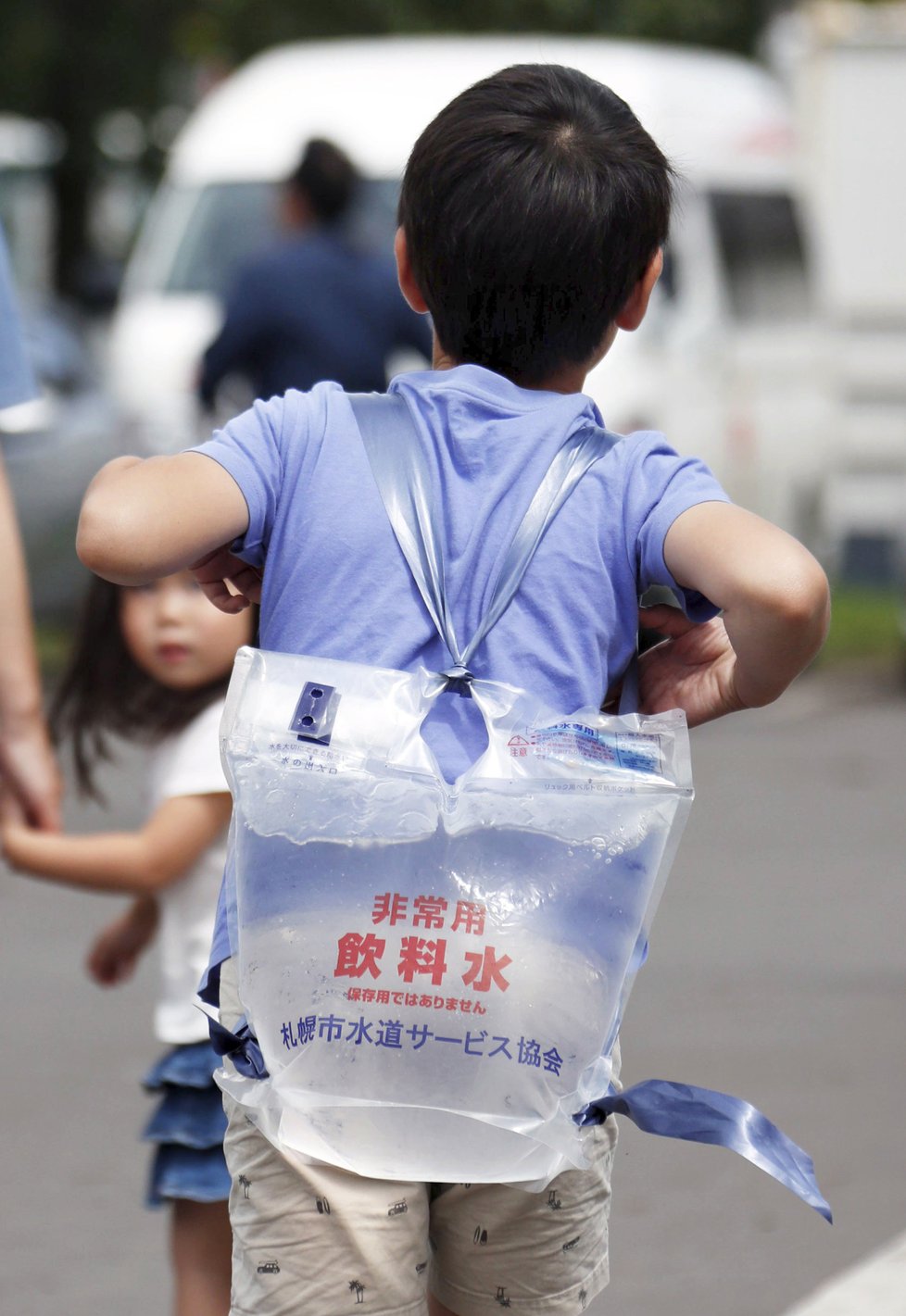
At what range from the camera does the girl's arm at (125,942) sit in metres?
3.19

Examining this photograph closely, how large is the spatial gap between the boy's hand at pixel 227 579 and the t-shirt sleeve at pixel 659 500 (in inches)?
14.6

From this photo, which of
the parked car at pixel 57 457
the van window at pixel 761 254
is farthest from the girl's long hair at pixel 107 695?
the van window at pixel 761 254

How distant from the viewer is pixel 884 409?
13805 millimetres

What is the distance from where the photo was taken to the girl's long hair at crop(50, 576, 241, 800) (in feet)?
10.2

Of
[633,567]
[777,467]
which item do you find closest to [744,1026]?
[633,567]

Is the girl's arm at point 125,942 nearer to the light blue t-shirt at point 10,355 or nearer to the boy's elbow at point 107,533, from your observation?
the light blue t-shirt at point 10,355

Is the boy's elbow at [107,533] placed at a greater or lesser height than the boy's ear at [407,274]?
lesser

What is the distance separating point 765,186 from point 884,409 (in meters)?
2.59

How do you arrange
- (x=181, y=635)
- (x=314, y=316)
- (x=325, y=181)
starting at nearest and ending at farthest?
(x=181, y=635) < (x=314, y=316) < (x=325, y=181)

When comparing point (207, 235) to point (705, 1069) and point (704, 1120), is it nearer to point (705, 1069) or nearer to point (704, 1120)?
point (705, 1069)

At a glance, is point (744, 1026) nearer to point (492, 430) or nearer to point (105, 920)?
point (105, 920)

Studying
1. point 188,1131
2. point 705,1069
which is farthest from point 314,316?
point 188,1131

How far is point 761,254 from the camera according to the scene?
446 inches

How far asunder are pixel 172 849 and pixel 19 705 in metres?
0.30
